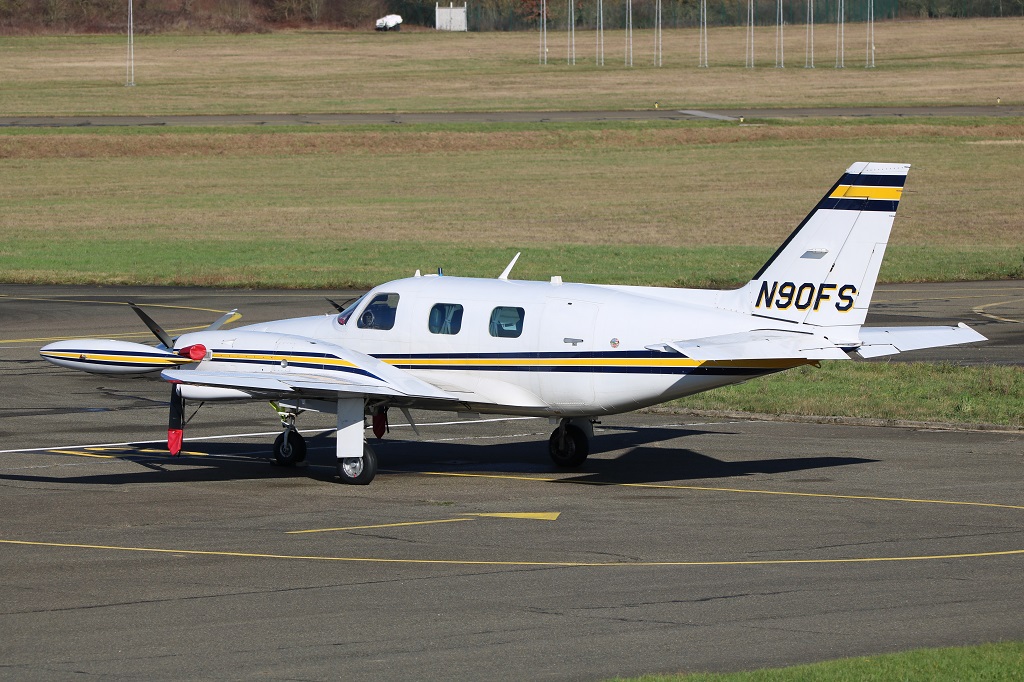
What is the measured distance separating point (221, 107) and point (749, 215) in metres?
55.4

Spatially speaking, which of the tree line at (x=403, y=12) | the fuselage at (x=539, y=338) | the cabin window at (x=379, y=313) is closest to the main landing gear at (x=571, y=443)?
the fuselage at (x=539, y=338)

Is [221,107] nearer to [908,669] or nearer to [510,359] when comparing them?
[510,359]

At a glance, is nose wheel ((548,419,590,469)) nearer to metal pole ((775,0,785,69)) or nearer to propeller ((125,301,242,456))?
propeller ((125,301,242,456))

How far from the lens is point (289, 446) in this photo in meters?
24.0

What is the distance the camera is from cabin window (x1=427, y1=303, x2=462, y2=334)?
75.9 feet

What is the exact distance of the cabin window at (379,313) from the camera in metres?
23.6

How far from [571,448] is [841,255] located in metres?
5.72

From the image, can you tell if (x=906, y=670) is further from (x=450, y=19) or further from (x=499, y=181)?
(x=450, y=19)

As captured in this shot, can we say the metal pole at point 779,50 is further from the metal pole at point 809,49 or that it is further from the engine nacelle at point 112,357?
the engine nacelle at point 112,357

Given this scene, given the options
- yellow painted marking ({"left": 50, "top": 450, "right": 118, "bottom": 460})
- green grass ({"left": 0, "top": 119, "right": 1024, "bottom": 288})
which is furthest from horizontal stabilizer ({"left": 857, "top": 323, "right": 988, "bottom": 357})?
green grass ({"left": 0, "top": 119, "right": 1024, "bottom": 288})

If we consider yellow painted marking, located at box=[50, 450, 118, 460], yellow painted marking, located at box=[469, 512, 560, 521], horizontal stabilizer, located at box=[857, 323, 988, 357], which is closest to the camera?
yellow painted marking, located at box=[469, 512, 560, 521]

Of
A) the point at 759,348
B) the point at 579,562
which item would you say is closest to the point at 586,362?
the point at 759,348

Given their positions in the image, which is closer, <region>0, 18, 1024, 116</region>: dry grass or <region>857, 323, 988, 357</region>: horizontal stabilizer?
<region>857, 323, 988, 357</region>: horizontal stabilizer

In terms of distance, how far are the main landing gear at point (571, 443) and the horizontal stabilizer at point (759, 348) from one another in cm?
310
